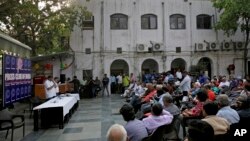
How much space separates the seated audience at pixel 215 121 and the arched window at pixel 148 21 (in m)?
23.1

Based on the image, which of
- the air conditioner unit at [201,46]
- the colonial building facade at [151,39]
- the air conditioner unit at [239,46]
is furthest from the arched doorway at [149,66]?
the air conditioner unit at [239,46]

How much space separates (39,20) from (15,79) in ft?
24.9

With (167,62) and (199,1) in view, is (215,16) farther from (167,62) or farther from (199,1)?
(167,62)

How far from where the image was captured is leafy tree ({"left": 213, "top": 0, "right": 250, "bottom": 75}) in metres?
24.1

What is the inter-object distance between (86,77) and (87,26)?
4484mm

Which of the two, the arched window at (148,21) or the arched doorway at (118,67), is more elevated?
the arched window at (148,21)

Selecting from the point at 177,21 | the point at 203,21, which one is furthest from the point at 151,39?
the point at 203,21

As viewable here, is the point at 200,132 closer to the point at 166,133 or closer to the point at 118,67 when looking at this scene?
the point at 166,133

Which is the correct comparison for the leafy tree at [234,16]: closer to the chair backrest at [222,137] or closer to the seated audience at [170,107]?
the seated audience at [170,107]

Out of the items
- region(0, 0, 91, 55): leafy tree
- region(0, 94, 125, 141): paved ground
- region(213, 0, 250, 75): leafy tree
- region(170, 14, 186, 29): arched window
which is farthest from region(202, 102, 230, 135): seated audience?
region(170, 14, 186, 29): arched window

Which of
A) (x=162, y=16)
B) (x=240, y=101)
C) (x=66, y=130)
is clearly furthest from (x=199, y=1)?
(x=240, y=101)

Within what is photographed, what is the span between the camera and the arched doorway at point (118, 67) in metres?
29.3

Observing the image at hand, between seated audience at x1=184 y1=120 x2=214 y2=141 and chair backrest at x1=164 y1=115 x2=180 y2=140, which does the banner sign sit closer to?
chair backrest at x1=164 y1=115 x2=180 y2=140

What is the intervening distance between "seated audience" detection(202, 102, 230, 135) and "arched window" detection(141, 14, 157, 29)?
2310 cm
